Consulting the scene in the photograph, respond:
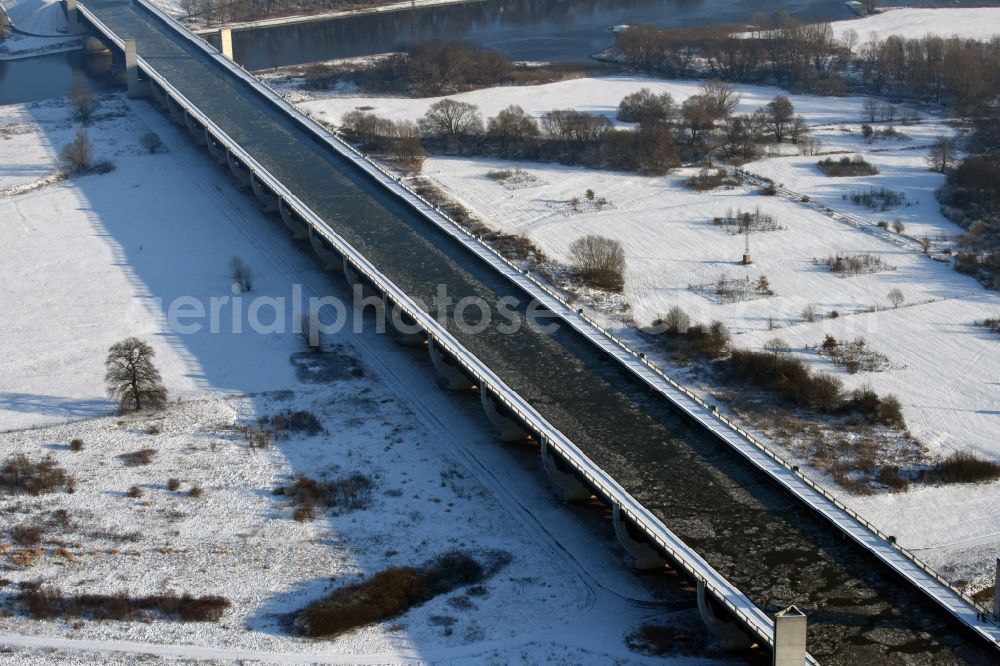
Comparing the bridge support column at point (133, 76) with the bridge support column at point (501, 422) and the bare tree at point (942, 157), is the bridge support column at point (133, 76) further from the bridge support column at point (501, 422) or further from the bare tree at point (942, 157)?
the bridge support column at point (501, 422)

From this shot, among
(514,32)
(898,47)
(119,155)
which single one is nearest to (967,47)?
(898,47)

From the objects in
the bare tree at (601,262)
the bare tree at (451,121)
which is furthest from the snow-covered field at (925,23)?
the bare tree at (601,262)

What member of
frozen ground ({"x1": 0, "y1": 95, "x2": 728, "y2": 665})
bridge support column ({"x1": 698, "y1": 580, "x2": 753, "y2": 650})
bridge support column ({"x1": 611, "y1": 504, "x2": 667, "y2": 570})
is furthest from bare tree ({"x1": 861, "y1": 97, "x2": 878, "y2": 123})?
bridge support column ({"x1": 698, "y1": 580, "x2": 753, "y2": 650})

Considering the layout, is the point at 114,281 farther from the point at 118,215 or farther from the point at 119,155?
the point at 119,155

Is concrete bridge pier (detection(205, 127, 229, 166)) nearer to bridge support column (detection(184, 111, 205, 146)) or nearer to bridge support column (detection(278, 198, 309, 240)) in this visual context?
bridge support column (detection(184, 111, 205, 146))

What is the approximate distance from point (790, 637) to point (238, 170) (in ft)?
87.5

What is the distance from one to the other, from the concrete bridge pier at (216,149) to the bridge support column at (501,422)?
18952 mm

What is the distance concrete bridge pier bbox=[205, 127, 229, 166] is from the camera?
132 ft

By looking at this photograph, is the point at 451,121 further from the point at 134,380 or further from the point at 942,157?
the point at 134,380

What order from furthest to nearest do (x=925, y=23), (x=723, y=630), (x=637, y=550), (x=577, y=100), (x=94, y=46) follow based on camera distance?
(x=925, y=23) → (x=94, y=46) → (x=577, y=100) → (x=637, y=550) → (x=723, y=630)

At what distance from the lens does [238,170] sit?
3866 cm

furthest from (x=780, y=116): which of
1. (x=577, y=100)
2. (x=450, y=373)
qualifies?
(x=450, y=373)

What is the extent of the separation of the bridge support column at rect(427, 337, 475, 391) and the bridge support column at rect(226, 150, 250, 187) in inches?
563

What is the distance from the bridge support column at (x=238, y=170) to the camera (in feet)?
126
